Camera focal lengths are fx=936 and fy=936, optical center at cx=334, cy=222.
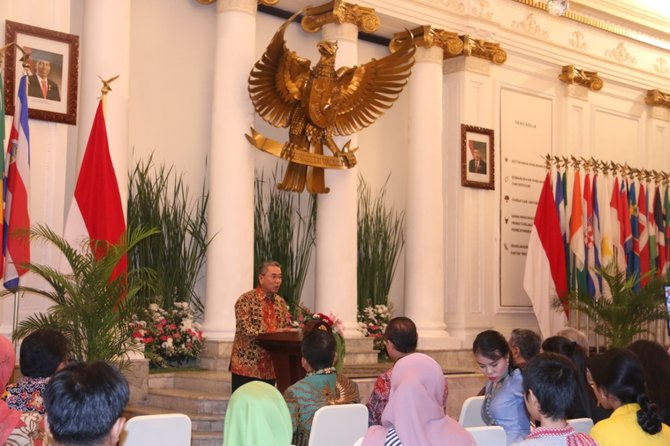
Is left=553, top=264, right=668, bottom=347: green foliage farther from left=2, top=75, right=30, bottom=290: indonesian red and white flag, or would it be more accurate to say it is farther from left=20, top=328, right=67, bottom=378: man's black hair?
left=20, top=328, right=67, bottom=378: man's black hair

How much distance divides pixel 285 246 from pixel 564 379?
705 cm

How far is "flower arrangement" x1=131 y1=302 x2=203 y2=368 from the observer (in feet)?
27.3

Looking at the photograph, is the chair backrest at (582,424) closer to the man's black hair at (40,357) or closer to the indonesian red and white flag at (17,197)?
the man's black hair at (40,357)

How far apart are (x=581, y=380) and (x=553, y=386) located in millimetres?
1646

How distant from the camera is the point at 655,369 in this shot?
4316 mm

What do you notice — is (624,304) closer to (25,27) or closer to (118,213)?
(118,213)

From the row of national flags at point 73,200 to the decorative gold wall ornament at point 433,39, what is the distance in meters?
4.32

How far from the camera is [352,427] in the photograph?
4258 millimetres

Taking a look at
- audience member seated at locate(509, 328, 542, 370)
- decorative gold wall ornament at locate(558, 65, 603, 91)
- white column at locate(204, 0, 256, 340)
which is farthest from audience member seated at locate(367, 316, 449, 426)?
decorative gold wall ornament at locate(558, 65, 603, 91)

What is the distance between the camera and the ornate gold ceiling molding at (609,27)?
39.1 ft

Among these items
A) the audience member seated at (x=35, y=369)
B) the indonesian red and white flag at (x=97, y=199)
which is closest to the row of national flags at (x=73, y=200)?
the indonesian red and white flag at (x=97, y=199)

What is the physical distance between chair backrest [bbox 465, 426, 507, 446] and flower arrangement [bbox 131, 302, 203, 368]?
4.62 meters

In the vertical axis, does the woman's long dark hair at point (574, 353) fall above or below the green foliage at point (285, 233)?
below

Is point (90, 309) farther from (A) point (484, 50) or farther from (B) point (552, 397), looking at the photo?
(A) point (484, 50)
